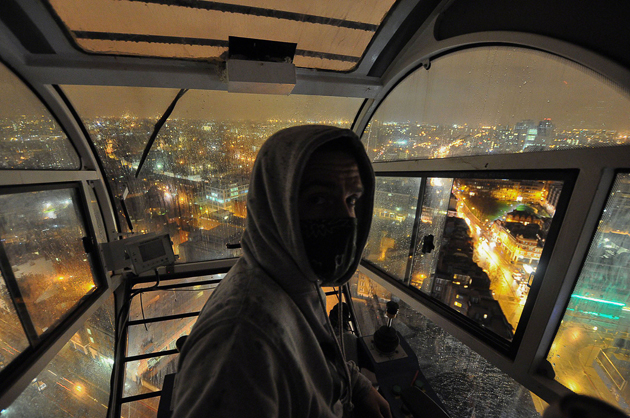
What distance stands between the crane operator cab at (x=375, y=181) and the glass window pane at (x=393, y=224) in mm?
35

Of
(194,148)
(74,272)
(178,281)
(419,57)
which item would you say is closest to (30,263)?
(74,272)

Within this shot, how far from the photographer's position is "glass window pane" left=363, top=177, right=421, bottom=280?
249cm

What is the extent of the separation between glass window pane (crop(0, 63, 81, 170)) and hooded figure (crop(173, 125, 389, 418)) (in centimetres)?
203

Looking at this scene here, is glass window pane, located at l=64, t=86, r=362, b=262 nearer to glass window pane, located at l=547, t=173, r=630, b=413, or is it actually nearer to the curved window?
the curved window

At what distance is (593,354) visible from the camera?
121 cm

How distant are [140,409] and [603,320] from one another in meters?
3.99

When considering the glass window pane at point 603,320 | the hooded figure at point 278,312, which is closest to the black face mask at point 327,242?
the hooded figure at point 278,312

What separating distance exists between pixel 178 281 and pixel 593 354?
3.58m

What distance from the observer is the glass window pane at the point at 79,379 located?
1.64 m

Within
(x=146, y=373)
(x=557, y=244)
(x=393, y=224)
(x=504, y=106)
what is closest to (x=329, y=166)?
(x=557, y=244)

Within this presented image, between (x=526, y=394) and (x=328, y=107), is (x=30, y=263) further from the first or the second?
(x=526, y=394)

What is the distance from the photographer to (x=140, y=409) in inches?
101

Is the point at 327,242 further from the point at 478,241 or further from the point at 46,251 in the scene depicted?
the point at 46,251

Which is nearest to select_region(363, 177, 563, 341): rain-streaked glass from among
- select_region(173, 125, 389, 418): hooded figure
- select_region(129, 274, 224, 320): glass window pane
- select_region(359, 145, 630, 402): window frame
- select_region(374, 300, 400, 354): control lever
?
select_region(359, 145, 630, 402): window frame
